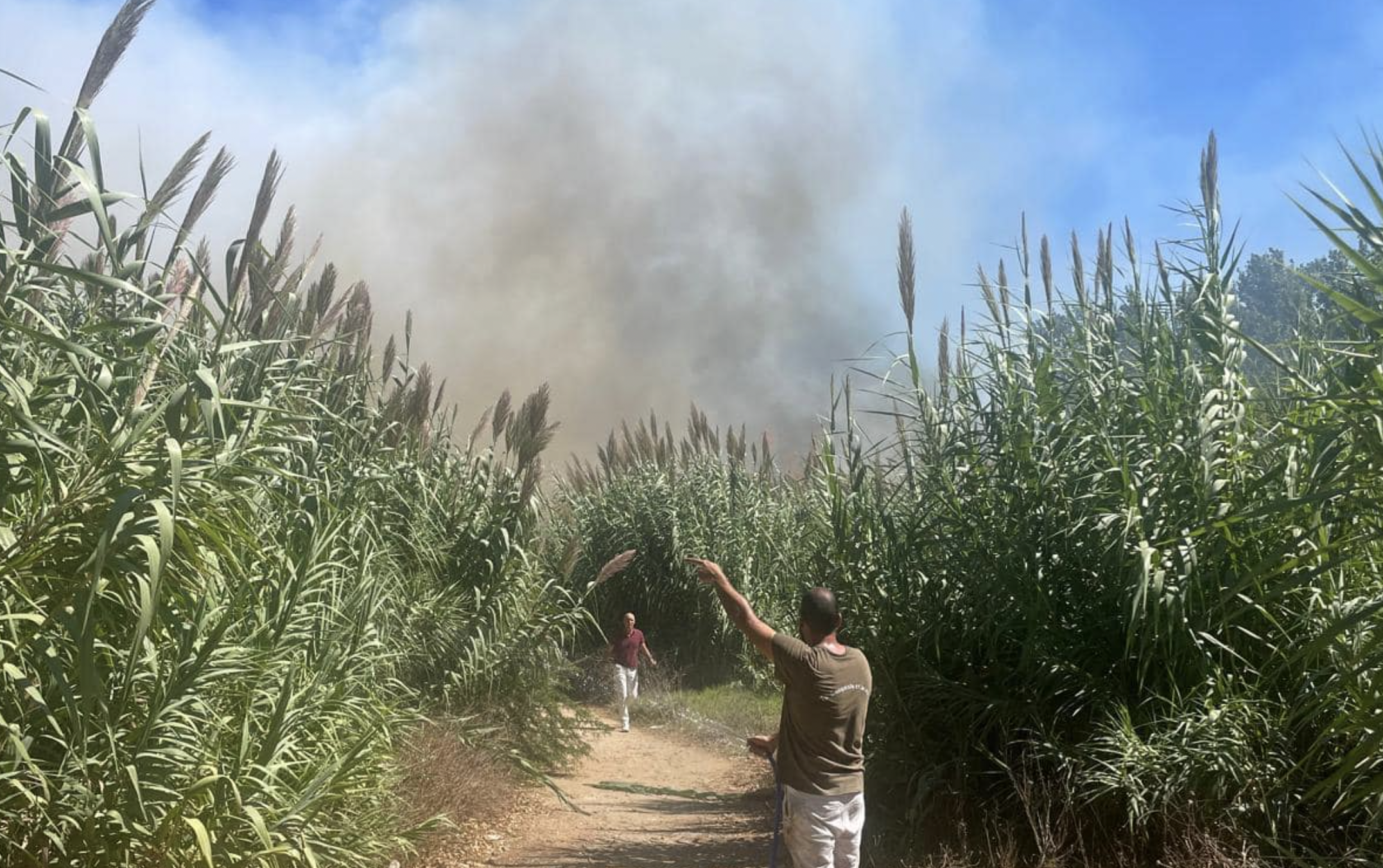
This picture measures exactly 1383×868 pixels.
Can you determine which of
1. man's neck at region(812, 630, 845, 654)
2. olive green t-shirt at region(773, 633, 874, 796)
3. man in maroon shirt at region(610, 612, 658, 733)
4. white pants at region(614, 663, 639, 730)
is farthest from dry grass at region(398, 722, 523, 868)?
man in maroon shirt at region(610, 612, 658, 733)

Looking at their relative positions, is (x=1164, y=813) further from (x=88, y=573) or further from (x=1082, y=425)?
(x=88, y=573)

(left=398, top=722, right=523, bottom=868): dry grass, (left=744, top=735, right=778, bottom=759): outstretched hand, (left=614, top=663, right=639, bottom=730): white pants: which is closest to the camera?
(left=744, top=735, right=778, bottom=759): outstretched hand

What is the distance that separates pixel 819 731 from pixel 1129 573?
1.85m

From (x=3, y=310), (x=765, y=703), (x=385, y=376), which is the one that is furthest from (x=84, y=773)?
(x=765, y=703)

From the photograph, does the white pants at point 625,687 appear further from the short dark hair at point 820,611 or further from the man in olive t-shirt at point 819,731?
the short dark hair at point 820,611

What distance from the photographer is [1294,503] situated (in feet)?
12.2

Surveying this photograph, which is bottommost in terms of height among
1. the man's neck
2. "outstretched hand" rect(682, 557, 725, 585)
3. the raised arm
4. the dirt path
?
the dirt path

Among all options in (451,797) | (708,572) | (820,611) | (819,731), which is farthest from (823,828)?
(451,797)

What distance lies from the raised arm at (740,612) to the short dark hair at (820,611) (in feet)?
0.54

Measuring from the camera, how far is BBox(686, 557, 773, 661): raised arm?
4.45 meters

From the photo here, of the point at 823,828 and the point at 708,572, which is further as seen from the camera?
the point at 708,572

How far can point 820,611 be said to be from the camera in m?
4.48

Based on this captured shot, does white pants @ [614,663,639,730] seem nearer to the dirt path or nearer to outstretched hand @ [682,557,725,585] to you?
the dirt path

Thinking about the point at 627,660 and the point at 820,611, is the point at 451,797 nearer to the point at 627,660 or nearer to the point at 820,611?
the point at 820,611
